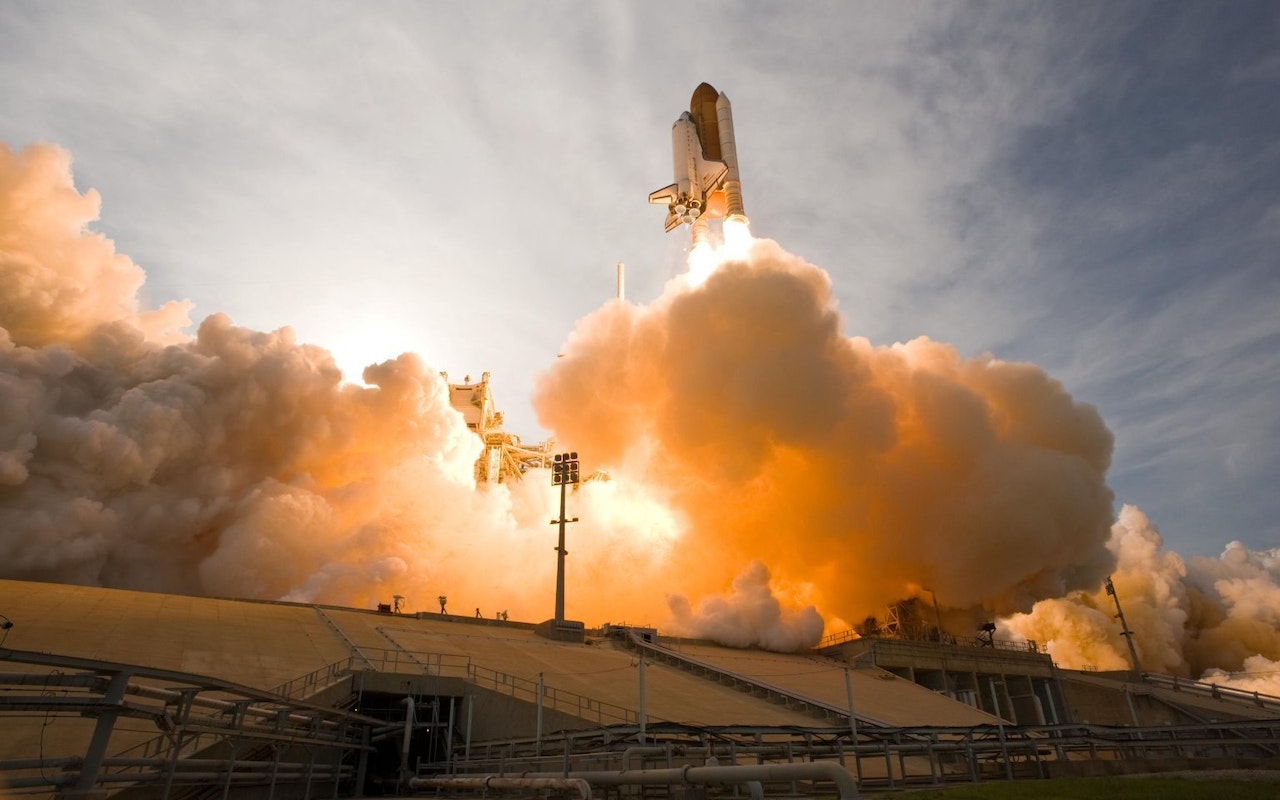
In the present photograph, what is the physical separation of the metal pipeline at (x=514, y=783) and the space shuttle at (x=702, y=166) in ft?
137

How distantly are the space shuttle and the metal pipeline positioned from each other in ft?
137

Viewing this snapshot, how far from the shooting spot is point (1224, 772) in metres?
15.9

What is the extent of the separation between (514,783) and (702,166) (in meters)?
47.4

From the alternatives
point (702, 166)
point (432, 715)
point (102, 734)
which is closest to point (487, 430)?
point (702, 166)

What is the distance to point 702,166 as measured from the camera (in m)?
55.5

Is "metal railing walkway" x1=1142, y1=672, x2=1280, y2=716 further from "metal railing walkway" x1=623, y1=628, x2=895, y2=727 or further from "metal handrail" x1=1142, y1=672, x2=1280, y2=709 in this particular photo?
"metal railing walkway" x1=623, y1=628, x2=895, y2=727

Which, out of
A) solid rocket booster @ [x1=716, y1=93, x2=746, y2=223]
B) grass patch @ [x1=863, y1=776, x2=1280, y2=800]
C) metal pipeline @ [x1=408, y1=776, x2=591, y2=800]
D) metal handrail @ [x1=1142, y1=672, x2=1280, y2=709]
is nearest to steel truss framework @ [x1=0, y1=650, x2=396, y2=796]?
metal pipeline @ [x1=408, y1=776, x2=591, y2=800]

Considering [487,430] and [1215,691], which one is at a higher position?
[487,430]

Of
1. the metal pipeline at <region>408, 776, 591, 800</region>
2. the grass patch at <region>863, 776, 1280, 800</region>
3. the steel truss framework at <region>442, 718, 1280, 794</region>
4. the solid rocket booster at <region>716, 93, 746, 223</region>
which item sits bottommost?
the grass patch at <region>863, 776, 1280, 800</region>

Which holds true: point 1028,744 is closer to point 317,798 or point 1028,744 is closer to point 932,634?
point 317,798

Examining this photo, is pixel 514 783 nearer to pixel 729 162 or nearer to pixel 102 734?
pixel 102 734

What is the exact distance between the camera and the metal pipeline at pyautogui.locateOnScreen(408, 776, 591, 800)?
12.6 meters

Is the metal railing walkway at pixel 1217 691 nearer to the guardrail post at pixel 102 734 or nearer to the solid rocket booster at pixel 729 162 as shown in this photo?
the solid rocket booster at pixel 729 162

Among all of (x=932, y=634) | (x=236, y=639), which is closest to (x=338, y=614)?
(x=236, y=639)
